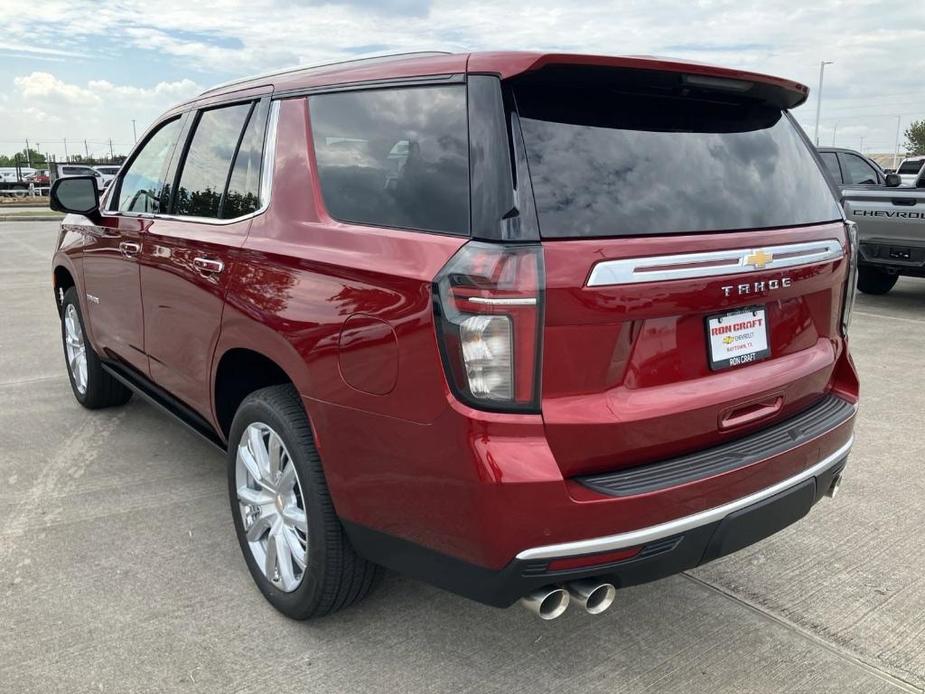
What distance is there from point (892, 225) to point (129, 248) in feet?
25.3

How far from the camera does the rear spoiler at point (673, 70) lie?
2.07 meters

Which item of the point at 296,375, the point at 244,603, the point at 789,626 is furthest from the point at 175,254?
the point at 789,626

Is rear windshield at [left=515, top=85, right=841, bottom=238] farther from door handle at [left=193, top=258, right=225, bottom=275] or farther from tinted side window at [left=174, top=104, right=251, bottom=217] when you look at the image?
tinted side window at [left=174, top=104, right=251, bottom=217]

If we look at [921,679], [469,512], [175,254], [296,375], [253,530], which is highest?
[175,254]

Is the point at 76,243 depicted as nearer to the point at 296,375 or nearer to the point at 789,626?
the point at 296,375

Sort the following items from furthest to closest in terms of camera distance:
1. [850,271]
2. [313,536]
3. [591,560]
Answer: [850,271], [313,536], [591,560]

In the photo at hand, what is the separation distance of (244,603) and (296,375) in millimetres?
985

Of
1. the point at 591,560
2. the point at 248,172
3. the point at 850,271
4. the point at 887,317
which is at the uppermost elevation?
the point at 248,172

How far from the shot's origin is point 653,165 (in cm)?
228

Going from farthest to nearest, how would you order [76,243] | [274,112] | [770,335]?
[76,243] < [274,112] < [770,335]

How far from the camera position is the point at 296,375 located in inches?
99.0

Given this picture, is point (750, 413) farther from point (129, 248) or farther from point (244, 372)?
point (129, 248)

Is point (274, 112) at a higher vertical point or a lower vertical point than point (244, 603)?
higher

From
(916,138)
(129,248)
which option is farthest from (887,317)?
(916,138)
